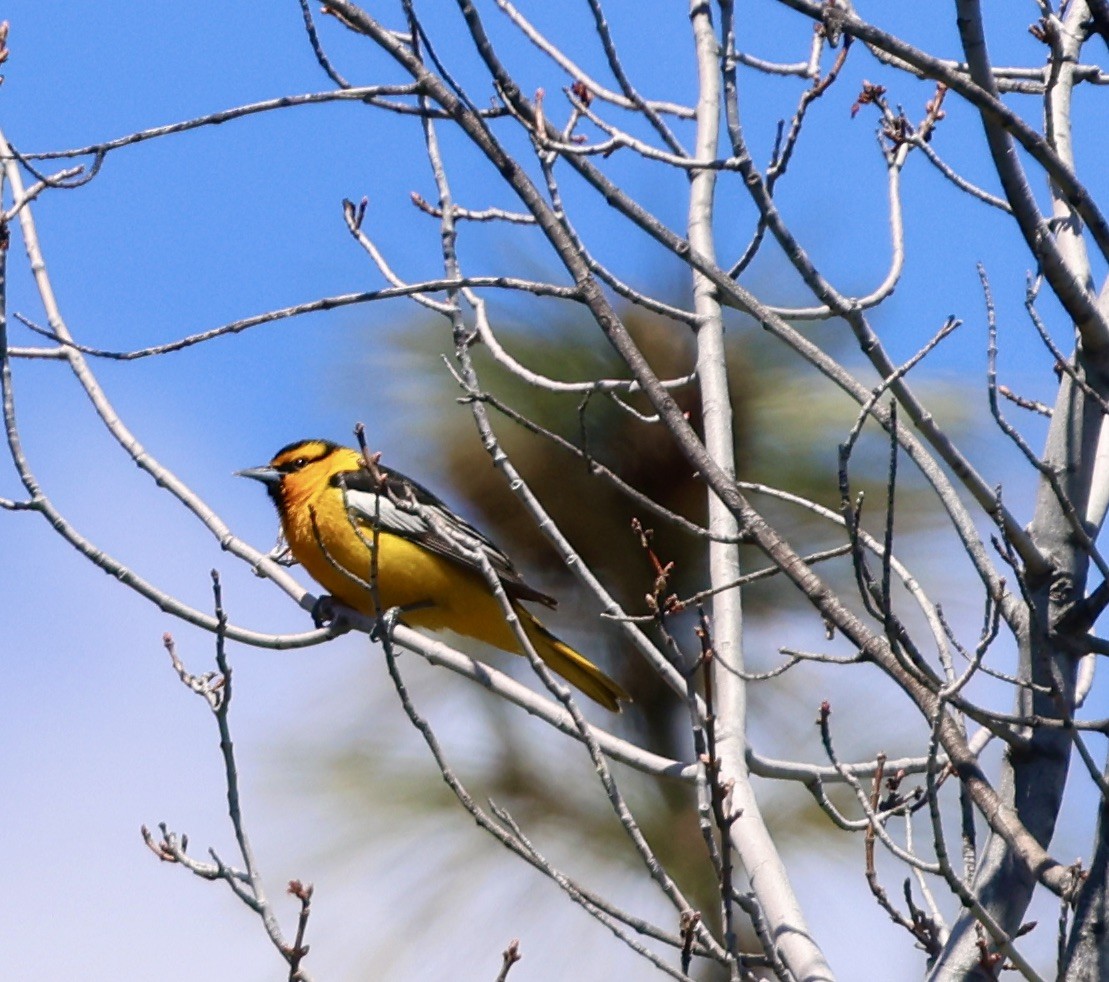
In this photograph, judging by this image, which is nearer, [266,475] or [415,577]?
[415,577]

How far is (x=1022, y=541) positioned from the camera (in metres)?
2.79

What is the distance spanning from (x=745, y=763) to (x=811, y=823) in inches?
71.6

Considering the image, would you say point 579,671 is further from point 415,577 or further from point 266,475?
point 266,475

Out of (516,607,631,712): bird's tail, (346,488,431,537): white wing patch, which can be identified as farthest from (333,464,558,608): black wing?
(516,607,631,712): bird's tail

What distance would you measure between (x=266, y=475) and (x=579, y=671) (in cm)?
146

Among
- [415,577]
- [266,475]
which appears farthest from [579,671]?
[266,475]

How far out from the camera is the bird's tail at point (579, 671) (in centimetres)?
441

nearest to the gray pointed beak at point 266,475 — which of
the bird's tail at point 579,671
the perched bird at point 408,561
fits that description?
the perched bird at point 408,561

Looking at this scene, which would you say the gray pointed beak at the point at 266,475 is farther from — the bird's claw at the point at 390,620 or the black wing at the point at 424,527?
the bird's claw at the point at 390,620

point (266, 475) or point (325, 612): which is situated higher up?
point (266, 475)

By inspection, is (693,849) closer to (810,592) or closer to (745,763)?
(745,763)

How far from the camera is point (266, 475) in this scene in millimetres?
5309

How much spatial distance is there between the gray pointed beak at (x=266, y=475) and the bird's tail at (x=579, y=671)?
119 cm

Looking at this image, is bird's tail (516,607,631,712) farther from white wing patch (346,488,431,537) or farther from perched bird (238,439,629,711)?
white wing patch (346,488,431,537)
